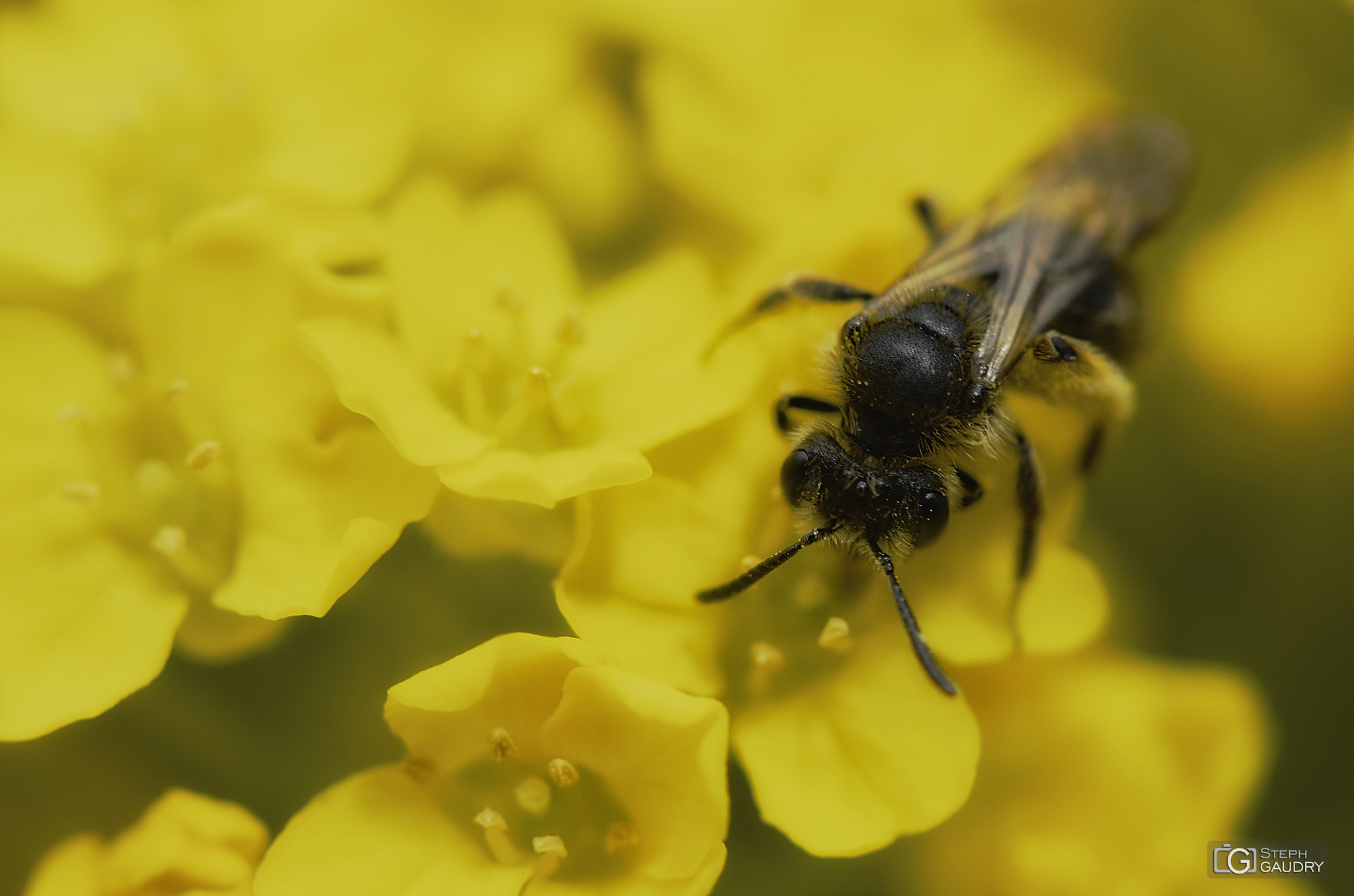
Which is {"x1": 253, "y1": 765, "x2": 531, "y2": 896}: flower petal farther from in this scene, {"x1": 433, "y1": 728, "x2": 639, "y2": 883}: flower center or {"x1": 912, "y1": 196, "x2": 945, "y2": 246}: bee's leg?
{"x1": 912, "y1": 196, "x2": 945, "y2": 246}: bee's leg

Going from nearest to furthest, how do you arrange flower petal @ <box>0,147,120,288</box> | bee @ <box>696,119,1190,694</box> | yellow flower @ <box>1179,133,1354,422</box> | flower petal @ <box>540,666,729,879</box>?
flower petal @ <box>540,666,729,879</box> < bee @ <box>696,119,1190,694</box> < flower petal @ <box>0,147,120,288</box> < yellow flower @ <box>1179,133,1354,422</box>

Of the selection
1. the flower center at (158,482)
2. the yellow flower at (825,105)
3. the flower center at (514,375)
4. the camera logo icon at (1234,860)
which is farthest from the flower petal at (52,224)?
the camera logo icon at (1234,860)

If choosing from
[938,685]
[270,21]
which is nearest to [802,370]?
[938,685]

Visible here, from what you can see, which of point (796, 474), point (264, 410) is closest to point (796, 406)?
point (796, 474)

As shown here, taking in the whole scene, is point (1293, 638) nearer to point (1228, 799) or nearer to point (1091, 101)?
point (1228, 799)

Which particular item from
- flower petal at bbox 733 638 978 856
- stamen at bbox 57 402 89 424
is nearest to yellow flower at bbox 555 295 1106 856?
flower petal at bbox 733 638 978 856

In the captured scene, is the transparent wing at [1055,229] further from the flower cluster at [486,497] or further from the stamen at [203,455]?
the stamen at [203,455]

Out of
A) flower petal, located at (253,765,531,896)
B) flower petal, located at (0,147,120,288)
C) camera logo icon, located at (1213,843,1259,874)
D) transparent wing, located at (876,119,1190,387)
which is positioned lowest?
camera logo icon, located at (1213,843,1259,874)
